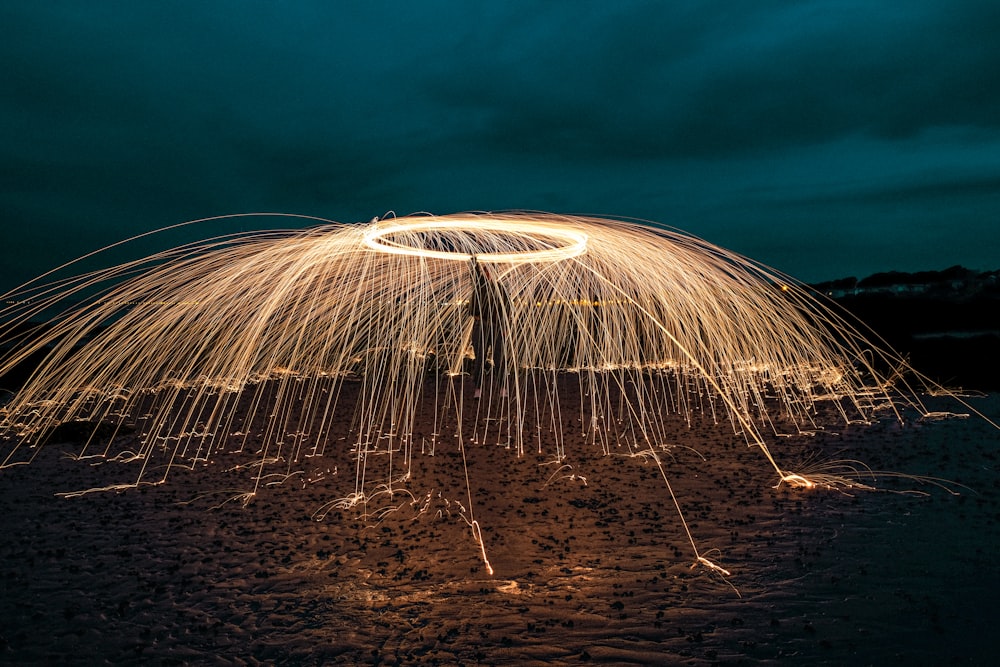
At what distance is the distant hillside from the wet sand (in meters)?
9.39

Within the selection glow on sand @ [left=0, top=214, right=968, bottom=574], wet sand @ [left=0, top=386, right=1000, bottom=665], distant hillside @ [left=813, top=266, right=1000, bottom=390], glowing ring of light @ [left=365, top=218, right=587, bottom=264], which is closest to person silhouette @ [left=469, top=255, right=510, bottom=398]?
glow on sand @ [left=0, top=214, right=968, bottom=574]

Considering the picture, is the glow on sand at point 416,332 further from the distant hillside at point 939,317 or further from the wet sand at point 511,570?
the distant hillside at point 939,317

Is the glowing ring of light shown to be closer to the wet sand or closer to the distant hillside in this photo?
the wet sand

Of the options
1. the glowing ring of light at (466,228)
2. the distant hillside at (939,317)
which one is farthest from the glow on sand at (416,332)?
the distant hillside at (939,317)

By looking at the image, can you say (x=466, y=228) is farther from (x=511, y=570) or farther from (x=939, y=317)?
(x=939, y=317)

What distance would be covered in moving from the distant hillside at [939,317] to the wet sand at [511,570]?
9.39m

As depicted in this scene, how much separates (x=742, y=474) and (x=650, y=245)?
281 centimetres

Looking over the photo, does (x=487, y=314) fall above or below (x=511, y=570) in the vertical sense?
above

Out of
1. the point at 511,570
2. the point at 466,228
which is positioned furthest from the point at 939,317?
the point at 511,570

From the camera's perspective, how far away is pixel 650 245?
7.25 metres

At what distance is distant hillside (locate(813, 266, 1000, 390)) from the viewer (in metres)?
15.5

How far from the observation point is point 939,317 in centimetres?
2639

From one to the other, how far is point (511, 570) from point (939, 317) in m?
A: 28.3

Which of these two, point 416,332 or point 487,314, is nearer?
point 416,332
